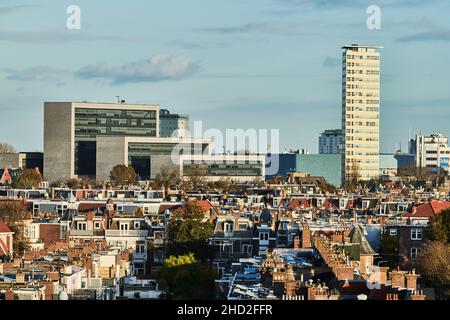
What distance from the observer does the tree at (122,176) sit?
403ft

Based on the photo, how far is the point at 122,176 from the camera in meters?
126

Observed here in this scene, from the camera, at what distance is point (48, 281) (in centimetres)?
3328

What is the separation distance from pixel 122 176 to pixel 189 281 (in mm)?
85568

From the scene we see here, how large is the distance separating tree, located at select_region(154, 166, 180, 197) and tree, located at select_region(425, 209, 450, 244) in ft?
184

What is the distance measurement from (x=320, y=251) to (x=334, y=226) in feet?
54.4

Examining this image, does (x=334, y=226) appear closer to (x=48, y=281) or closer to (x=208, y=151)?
(x=48, y=281)

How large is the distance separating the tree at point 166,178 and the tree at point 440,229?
56.2 meters

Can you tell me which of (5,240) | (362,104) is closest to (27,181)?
(5,240)

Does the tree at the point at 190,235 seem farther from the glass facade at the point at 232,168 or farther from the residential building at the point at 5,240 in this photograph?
the glass facade at the point at 232,168

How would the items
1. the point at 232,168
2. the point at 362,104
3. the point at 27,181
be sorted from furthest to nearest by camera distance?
the point at 362,104
the point at 232,168
the point at 27,181

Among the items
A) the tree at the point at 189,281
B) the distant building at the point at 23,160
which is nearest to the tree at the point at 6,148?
the distant building at the point at 23,160

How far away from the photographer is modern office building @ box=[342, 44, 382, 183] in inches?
6732

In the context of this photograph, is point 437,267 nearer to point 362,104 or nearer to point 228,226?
point 228,226

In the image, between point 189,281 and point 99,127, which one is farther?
point 99,127
